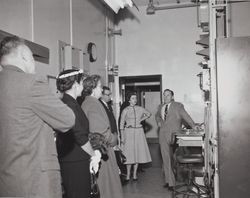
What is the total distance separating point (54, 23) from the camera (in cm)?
459

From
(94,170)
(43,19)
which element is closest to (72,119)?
(94,170)

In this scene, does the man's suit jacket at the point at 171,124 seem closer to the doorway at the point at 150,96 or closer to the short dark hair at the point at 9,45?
the short dark hair at the point at 9,45

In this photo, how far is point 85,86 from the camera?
3.38 metres

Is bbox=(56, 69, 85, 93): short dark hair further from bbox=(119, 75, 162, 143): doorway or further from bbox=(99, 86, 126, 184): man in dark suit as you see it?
bbox=(119, 75, 162, 143): doorway

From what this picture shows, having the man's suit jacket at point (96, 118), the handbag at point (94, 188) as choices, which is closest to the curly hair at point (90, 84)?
the man's suit jacket at point (96, 118)

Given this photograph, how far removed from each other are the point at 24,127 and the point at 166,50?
6.07 metres

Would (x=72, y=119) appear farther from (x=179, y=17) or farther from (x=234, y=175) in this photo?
(x=179, y=17)

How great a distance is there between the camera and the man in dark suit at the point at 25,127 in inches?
74.0

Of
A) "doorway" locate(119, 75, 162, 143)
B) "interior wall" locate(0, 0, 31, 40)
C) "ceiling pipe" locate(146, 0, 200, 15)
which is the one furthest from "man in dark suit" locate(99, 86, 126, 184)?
"doorway" locate(119, 75, 162, 143)

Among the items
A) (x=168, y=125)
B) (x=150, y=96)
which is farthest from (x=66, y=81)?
(x=150, y=96)

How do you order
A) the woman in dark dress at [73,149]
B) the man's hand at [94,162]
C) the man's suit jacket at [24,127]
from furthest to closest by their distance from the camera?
the man's hand at [94,162] → the woman in dark dress at [73,149] → the man's suit jacket at [24,127]

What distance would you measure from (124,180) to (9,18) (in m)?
3.80

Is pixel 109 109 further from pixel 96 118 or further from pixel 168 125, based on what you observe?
pixel 168 125

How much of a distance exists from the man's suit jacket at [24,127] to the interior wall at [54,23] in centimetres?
163
